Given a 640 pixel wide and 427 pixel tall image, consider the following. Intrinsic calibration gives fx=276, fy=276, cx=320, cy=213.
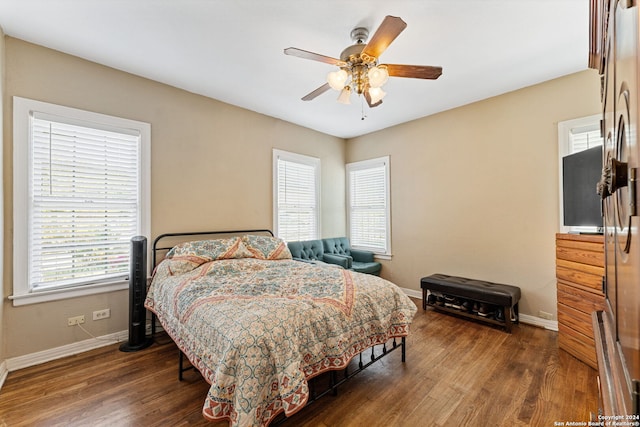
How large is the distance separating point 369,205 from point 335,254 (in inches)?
45.4

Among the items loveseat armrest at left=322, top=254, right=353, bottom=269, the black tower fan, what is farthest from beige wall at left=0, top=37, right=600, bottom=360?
loveseat armrest at left=322, top=254, right=353, bottom=269

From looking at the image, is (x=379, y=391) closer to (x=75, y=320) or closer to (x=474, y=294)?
(x=474, y=294)

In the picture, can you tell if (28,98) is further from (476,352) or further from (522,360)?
(522,360)

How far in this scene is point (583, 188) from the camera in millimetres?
2494

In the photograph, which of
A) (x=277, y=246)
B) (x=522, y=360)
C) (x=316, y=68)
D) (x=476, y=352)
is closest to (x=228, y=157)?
(x=277, y=246)

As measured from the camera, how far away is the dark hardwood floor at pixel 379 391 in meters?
1.87

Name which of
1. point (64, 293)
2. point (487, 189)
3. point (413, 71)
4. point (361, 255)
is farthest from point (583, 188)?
point (64, 293)

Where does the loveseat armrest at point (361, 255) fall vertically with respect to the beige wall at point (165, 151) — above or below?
below

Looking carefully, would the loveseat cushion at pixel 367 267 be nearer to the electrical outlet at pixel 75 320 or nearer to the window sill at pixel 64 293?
the window sill at pixel 64 293

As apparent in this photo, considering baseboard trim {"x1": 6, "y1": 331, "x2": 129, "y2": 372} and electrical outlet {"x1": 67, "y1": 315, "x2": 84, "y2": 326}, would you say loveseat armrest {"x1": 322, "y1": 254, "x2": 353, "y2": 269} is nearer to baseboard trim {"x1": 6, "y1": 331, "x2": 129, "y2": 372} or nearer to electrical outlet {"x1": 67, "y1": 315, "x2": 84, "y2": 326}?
baseboard trim {"x1": 6, "y1": 331, "x2": 129, "y2": 372}

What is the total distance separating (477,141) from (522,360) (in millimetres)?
2712

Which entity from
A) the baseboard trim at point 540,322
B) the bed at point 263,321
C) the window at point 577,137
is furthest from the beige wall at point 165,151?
the baseboard trim at point 540,322

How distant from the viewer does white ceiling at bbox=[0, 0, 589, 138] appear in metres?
2.13

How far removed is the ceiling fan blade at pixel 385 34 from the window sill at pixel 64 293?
11.0 feet
